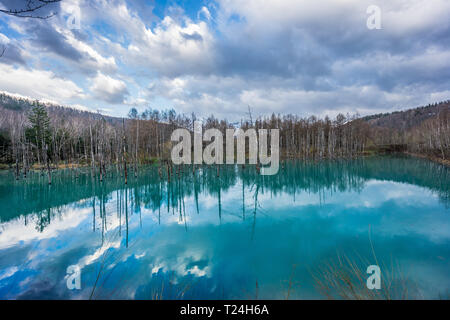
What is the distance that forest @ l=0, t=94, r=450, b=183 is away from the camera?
98.3 ft

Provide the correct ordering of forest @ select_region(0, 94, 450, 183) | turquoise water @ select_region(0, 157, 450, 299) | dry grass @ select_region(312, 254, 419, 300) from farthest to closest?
forest @ select_region(0, 94, 450, 183) < turquoise water @ select_region(0, 157, 450, 299) < dry grass @ select_region(312, 254, 419, 300)

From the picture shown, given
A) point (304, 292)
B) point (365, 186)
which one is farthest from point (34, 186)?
point (365, 186)

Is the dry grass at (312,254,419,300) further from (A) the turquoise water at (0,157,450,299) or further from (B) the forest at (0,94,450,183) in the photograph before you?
(B) the forest at (0,94,450,183)

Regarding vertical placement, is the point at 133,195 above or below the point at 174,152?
below

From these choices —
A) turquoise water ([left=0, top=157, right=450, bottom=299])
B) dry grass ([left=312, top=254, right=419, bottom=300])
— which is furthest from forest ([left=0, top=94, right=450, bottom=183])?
dry grass ([left=312, top=254, right=419, bottom=300])

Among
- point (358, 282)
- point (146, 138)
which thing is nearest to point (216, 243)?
point (358, 282)

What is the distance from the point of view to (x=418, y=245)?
6457 mm

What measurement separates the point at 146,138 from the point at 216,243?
42.5 m

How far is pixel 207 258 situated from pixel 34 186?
21.0 metres

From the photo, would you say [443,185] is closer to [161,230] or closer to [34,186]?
[161,230]

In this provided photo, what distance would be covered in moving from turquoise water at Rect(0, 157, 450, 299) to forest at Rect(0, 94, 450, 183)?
1331 centimetres

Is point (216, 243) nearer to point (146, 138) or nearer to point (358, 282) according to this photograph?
point (358, 282)
